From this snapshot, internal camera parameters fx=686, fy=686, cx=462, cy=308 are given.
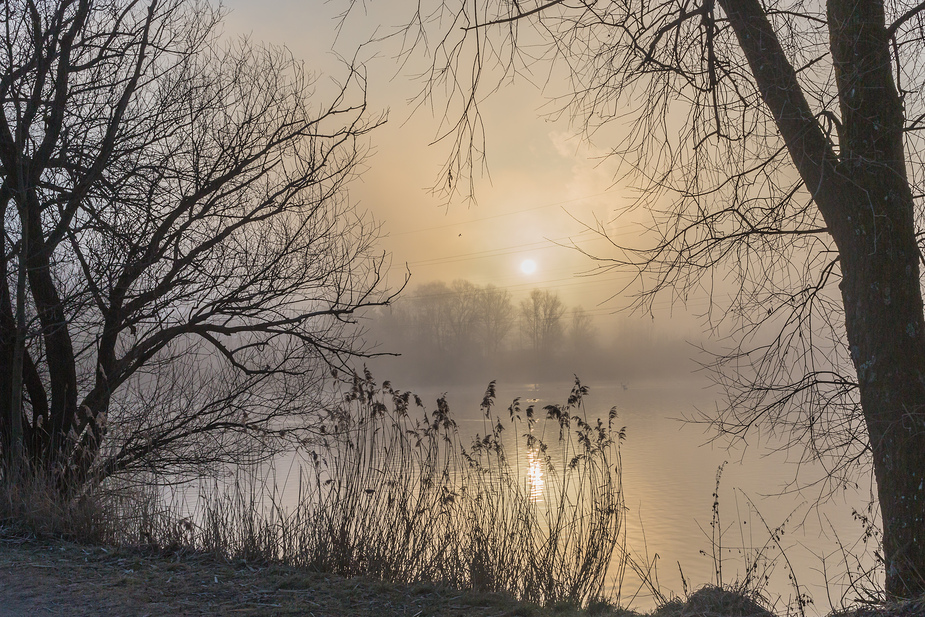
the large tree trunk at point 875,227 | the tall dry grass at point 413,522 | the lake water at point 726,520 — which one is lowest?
the lake water at point 726,520

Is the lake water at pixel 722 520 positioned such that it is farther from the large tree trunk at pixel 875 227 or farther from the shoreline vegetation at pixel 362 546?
the large tree trunk at pixel 875 227

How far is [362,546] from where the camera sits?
16.9 feet

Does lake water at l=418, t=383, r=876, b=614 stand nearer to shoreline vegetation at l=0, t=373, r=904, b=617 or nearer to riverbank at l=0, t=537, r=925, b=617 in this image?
shoreline vegetation at l=0, t=373, r=904, b=617

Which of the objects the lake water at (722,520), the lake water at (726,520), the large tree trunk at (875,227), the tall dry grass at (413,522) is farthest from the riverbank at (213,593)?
the lake water at (726,520)

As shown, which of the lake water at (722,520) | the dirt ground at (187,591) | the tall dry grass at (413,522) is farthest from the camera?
the lake water at (722,520)

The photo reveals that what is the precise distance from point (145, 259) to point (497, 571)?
4786mm

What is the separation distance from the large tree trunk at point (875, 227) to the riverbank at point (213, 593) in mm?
946

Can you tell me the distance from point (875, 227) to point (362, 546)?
4272 millimetres

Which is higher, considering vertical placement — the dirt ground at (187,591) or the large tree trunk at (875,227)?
the large tree trunk at (875,227)

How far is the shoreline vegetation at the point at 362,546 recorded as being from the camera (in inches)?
158

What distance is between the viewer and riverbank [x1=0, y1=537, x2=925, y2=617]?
365 cm

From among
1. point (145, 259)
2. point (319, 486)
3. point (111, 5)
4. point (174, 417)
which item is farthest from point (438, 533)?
point (111, 5)

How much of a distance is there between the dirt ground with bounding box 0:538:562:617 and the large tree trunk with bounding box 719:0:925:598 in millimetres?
2514

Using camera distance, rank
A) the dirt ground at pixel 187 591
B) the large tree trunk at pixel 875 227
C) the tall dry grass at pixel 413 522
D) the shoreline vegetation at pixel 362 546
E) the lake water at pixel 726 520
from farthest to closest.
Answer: the lake water at pixel 726 520 → the tall dry grass at pixel 413 522 → the large tree trunk at pixel 875 227 → the shoreline vegetation at pixel 362 546 → the dirt ground at pixel 187 591
